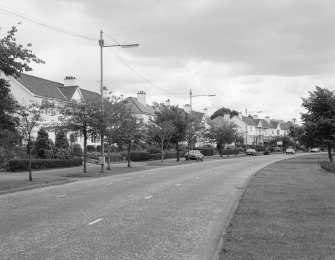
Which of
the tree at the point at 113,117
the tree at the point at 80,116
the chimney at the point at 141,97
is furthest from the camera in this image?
the chimney at the point at 141,97

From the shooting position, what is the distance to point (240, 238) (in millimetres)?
8625

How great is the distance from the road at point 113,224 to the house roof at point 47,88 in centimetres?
3365

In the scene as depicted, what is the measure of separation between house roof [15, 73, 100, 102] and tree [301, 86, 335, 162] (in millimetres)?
21411

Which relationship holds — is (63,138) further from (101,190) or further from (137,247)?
(137,247)

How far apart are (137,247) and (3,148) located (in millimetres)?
15126

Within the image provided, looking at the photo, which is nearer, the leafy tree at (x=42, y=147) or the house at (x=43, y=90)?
the leafy tree at (x=42, y=147)

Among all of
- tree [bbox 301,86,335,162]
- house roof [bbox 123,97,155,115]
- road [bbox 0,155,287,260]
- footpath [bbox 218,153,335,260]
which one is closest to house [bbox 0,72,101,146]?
house roof [bbox 123,97,155,115]

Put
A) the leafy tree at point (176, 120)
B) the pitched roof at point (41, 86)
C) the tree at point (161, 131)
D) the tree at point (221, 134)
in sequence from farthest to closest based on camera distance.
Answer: the tree at point (221, 134), the leafy tree at point (176, 120), the pitched roof at point (41, 86), the tree at point (161, 131)

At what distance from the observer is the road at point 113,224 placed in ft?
26.6

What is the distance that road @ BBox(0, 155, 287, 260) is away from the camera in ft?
26.6

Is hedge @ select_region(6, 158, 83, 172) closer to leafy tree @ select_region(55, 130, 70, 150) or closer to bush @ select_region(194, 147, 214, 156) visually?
leafy tree @ select_region(55, 130, 70, 150)

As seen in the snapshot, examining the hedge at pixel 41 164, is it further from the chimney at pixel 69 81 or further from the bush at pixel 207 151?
the bush at pixel 207 151

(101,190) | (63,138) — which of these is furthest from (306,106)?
(101,190)

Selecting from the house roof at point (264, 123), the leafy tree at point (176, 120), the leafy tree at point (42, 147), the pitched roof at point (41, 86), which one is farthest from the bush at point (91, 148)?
the house roof at point (264, 123)
